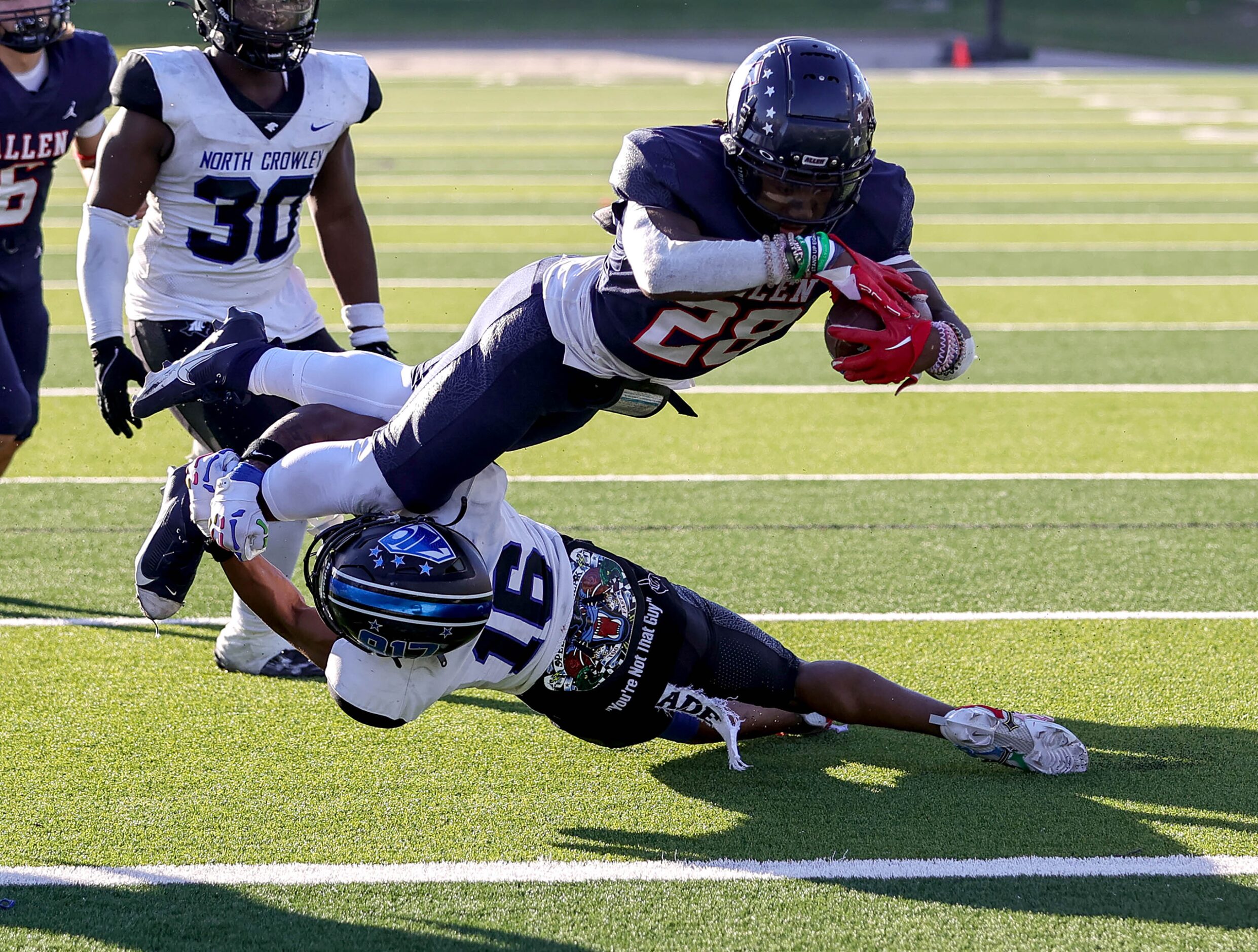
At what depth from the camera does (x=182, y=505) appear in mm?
3643

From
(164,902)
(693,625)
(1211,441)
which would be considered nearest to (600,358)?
(693,625)

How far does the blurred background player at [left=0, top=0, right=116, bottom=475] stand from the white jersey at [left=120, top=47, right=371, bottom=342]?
0.66m

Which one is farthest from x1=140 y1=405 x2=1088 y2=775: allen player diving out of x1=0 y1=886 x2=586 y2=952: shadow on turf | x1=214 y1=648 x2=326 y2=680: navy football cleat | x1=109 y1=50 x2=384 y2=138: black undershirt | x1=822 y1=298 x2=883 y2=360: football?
x1=109 y1=50 x2=384 y2=138: black undershirt

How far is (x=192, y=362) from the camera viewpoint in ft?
12.7

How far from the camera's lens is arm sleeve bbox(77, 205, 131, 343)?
4125 mm

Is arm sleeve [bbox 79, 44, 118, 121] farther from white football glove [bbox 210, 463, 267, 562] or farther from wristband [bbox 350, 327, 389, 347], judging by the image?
white football glove [bbox 210, 463, 267, 562]

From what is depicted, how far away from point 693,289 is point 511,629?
33.0 inches

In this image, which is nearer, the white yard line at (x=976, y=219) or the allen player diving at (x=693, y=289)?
the allen player diving at (x=693, y=289)

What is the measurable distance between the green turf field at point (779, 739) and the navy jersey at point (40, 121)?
3.82ft

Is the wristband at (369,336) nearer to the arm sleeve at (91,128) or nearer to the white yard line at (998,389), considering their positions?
the arm sleeve at (91,128)

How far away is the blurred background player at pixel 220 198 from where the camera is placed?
4082 millimetres

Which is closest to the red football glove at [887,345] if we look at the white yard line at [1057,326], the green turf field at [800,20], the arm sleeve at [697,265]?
the arm sleeve at [697,265]

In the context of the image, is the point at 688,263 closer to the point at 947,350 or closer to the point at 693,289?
the point at 693,289

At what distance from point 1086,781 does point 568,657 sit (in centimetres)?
123
